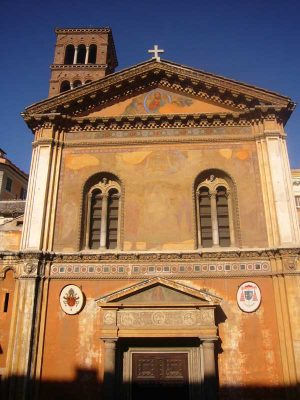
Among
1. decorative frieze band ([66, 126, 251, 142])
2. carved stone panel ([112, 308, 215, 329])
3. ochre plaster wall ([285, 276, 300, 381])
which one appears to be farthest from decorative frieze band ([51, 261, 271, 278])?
decorative frieze band ([66, 126, 251, 142])

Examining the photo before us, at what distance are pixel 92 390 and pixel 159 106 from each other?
37.6 ft

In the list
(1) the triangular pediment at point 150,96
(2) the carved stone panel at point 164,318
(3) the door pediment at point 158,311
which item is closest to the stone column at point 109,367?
(3) the door pediment at point 158,311

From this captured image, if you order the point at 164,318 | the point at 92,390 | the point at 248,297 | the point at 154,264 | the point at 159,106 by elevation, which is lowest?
the point at 92,390

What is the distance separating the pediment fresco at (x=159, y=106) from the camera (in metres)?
18.6

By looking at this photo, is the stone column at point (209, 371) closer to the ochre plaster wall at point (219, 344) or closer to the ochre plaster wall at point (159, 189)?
the ochre plaster wall at point (219, 344)

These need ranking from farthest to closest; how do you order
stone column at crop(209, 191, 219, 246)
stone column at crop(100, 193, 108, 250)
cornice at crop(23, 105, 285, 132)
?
cornice at crop(23, 105, 285, 132) → stone column at crop(100, 193, 108, 250) → stone column at crop(209, 191, 219, 246)

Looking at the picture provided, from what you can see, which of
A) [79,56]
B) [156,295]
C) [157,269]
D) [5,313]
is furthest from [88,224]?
[79,56]

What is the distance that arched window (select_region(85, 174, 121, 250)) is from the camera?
1695cm

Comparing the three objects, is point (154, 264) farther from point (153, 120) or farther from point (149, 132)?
point (153, 120)

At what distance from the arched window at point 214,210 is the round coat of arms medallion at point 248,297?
177 cm

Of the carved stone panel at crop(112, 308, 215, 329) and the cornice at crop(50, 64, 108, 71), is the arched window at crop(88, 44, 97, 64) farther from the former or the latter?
the carved stone panel at crop(112, 308, 215, 329)

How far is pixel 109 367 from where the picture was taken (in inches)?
558

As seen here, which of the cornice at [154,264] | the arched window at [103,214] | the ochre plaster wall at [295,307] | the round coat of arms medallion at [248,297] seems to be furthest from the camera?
the arched window at [103,214]

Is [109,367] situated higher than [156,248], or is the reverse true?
[156,248]
